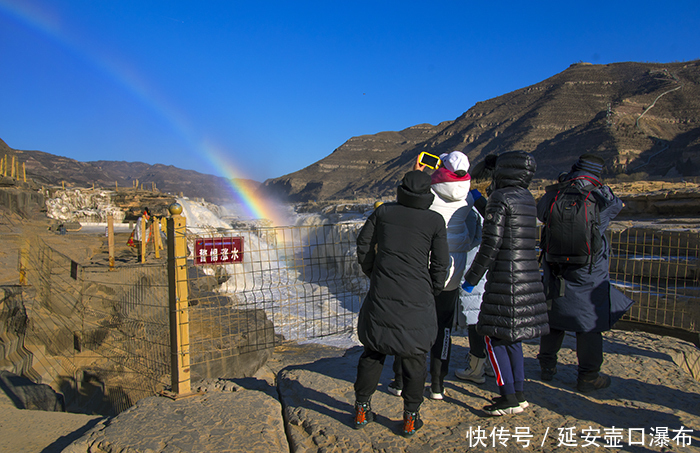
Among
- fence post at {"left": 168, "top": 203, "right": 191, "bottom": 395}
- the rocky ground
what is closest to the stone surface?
the rocky ground

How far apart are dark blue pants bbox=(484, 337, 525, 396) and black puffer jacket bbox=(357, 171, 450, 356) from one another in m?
0.54

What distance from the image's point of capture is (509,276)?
2398 mm

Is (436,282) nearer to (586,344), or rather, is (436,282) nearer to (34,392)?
(586,344)

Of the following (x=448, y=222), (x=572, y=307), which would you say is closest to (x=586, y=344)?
(x=572, y=307)

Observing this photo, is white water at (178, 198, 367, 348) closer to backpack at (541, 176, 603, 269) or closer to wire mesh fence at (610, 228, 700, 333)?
backpack at (541, 176, 603, 269)

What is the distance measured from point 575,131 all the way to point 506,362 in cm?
6663

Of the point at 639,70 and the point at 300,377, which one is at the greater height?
the point at 639,70

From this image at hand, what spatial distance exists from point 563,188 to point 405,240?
164 centimetres

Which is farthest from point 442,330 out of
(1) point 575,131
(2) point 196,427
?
(1) point 575,131

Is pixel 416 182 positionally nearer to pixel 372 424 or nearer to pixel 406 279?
pixel 406 279

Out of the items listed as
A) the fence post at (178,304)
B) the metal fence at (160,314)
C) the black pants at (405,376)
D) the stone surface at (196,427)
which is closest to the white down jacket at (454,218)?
the black pants at (405,376)

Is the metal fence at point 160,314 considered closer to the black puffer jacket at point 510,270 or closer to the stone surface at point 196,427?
the stone surface at point 196,427

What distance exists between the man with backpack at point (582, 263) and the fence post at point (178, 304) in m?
2.70

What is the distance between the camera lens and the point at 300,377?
3.27 m
